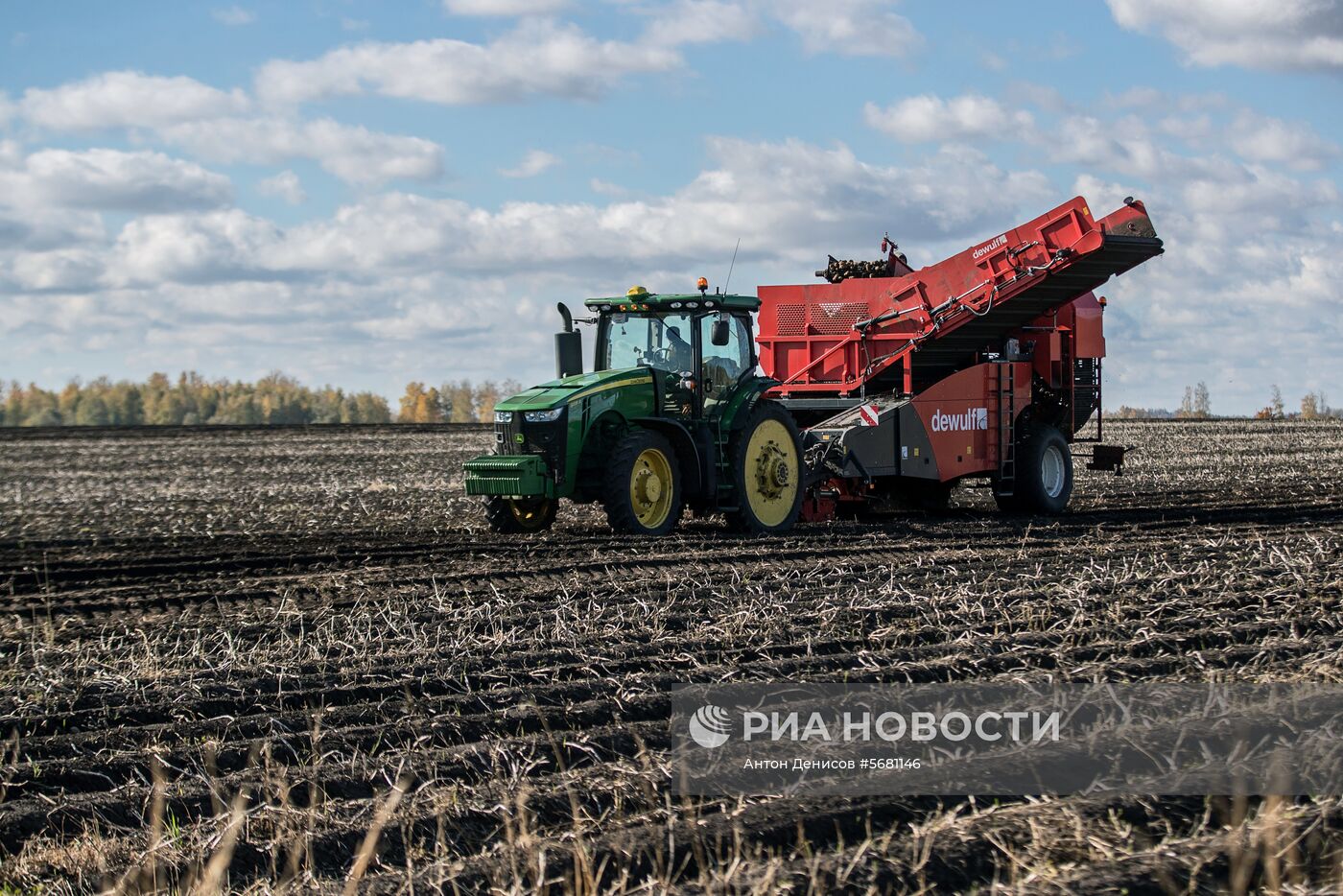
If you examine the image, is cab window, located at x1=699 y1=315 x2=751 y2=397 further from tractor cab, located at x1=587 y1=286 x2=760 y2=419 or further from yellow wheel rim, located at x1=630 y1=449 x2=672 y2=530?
yellow wheel rim, located at x1=630 y1=449 x2=672 y2=530

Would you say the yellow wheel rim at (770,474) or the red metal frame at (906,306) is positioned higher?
the red metal frame at (906,306)

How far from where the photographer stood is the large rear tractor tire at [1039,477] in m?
15.4

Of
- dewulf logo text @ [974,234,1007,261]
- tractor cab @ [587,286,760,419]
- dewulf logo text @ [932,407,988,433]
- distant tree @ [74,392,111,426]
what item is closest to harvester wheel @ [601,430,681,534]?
tractor cab @ [587,286,760,419]

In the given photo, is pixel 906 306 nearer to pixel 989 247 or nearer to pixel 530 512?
pixel 989 247

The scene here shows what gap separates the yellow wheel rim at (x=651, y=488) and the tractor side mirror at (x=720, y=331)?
109 cm

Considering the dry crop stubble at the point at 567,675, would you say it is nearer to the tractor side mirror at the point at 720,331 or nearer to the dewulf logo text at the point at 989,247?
the tractor side mirror at the point at 720,331

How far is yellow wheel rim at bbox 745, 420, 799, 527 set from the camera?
12.9 metres

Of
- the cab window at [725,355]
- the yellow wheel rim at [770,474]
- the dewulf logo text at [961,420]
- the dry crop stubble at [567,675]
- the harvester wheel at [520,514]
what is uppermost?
the cab window at [725,355]

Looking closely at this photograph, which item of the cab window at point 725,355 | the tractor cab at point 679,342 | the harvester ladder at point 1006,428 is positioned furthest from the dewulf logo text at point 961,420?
the tractor cab at point 679,342

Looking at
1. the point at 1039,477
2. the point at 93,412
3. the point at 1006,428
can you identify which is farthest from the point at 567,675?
the point at 93,412

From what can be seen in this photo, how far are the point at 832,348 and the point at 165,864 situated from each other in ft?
37.9

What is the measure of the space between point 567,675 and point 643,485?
590 cm

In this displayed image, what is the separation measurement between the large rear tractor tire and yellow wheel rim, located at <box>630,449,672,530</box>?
15.1ft

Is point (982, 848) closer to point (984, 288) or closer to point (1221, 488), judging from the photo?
point (984, 288)
